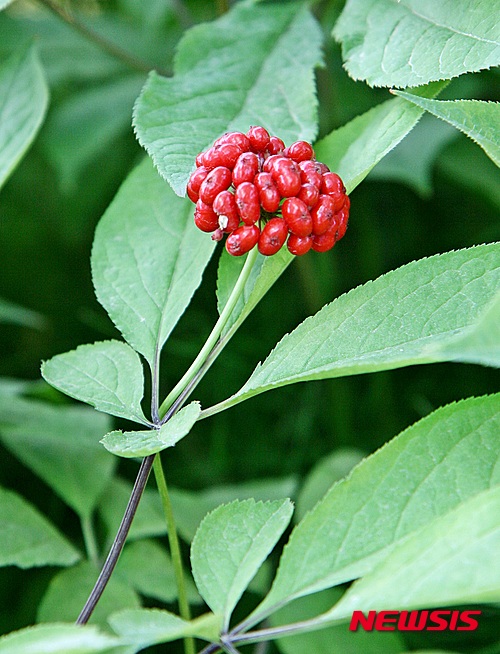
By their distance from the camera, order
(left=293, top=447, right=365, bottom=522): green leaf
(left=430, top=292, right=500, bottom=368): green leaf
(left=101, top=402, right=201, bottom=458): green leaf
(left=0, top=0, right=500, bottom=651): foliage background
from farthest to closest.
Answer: (left=0, top=0, right=500, bottom=651): foliage background → (left=293, top=447, right=365, bottom=522): green leaf → (left=101, top=402, right=201, bottom=458): green leaf → (left=430, top=292, right=500, bottom=368): green leaf

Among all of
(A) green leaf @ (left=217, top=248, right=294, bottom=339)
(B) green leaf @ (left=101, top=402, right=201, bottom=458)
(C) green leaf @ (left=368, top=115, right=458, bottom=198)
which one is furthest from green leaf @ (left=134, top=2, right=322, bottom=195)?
(C) green leaf @ (left=368, top=115, right=458, bottom=198)

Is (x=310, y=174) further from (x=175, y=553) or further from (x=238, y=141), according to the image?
(x=175, y=553)

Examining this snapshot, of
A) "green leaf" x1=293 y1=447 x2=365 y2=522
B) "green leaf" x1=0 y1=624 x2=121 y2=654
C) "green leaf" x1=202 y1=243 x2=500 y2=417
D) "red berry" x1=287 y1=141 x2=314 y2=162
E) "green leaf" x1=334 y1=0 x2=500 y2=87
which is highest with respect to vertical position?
Answer: "green leaf" x1=334 y1=0 x2=500 y2=87

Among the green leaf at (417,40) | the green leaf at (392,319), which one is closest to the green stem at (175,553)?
the green leaf at (392,319)

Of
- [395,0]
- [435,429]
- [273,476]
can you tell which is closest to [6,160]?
[395,0]

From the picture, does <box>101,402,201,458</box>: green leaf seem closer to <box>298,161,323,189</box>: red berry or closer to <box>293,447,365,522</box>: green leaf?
<box>298,161,323,189</box>: red berry

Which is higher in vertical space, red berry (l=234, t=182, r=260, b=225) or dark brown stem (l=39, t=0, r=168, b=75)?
dark brown stem (l=39, t=0, r=168, b=75)

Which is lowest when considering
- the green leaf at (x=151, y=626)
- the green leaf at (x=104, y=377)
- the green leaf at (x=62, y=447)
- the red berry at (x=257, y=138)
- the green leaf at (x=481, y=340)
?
the green leaf at (x=62, y=447)

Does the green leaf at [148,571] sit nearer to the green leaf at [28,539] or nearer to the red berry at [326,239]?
the green leaf at [28,539]
